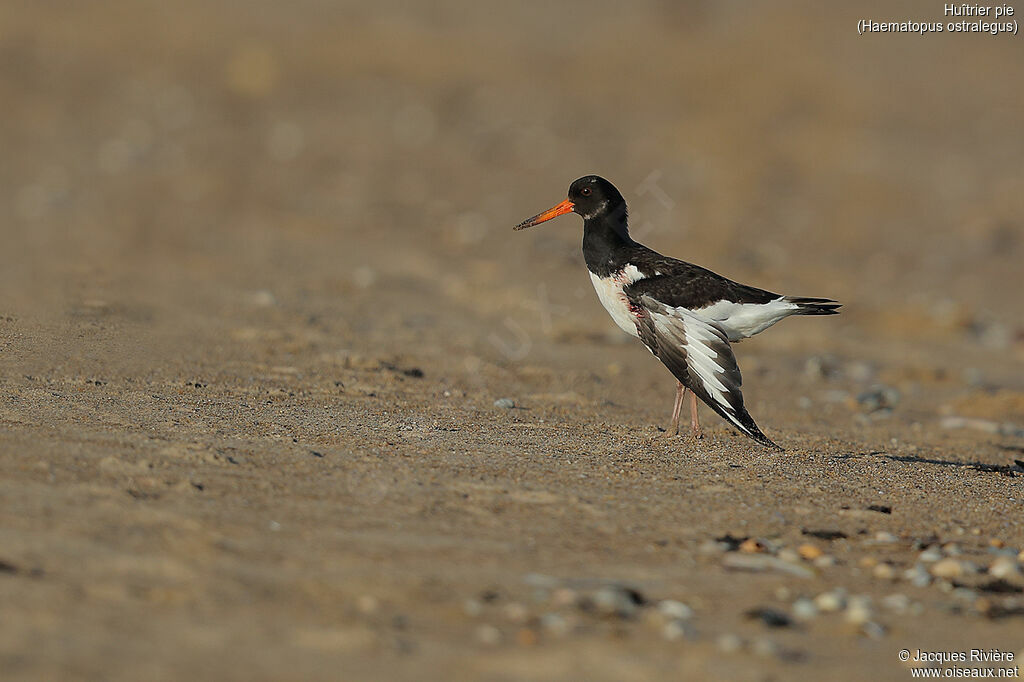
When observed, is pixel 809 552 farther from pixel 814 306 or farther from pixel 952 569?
pixel 814 306

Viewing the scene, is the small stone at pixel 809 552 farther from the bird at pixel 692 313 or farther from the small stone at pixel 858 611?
the bird at pixel 692 313

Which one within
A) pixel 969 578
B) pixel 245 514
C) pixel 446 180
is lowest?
pixel 245 514

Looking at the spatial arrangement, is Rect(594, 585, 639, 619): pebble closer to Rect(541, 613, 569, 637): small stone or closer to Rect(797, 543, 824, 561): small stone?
Rect(541, 613, 569, 637): small stone

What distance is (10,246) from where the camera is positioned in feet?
33.2

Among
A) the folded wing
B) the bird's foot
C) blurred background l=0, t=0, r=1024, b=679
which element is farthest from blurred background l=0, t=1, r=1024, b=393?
the bird's foot

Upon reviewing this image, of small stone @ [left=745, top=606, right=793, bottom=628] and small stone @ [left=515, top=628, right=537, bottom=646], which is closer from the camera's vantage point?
small stone @ [left=515, top=628, right=537, bottom=646]

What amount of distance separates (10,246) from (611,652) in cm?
862

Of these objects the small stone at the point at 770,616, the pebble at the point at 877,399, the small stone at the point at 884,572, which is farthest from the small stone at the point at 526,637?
the pebble at the point at 877,399

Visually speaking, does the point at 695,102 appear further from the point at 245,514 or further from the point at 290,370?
the point at 245,514

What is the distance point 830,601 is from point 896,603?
0.79ft

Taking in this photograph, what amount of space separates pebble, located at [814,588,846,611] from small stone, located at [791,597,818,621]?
0.11 feet

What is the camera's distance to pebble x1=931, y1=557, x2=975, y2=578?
3.96 metres

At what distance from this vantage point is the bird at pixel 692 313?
18.2 feet

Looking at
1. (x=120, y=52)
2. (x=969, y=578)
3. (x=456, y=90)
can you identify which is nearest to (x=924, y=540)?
(x=969, y=578)
